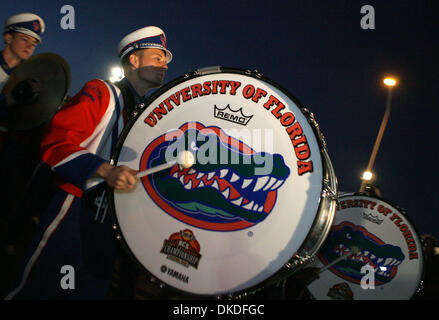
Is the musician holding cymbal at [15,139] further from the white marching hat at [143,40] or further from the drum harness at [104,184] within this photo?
the drum harness at [104,184]

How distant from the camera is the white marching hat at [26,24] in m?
2.80

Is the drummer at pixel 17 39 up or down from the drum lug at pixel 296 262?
up

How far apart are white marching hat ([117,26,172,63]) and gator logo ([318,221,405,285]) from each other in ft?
11.0

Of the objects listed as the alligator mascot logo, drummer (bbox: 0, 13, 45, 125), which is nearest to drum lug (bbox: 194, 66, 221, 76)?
the alligator mascot logo

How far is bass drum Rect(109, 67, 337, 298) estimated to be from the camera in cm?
120

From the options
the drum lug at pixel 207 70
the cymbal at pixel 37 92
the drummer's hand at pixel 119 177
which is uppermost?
the cymbal at pixel 37 92

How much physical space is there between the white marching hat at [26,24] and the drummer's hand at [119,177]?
241 centimetres

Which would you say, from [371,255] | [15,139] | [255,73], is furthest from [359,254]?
[15,139]

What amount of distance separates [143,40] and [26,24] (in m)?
1.72

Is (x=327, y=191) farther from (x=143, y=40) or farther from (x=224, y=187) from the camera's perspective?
(x=143, y=40)

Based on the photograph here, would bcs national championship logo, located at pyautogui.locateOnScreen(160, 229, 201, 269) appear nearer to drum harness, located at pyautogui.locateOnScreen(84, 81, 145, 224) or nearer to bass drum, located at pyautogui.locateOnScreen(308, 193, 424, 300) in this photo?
drum harness, located at pyautogui.locateOnScreen(84, 81, 145, 224)

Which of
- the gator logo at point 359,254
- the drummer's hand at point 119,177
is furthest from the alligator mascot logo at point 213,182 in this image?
the gator logo at point 359,254

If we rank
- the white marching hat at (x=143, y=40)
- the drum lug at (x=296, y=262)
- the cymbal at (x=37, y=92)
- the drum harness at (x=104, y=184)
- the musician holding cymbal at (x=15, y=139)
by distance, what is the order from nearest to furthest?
the drum lug at (x=296, y=262), the drum harness at (x=104, y=184), the white marching hat at (x=143, y=40), the cymbal at (x=37, y=92), the musician holding cymbal at (x=15, y=139)

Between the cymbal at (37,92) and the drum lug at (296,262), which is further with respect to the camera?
the cymbal at (37,92)
